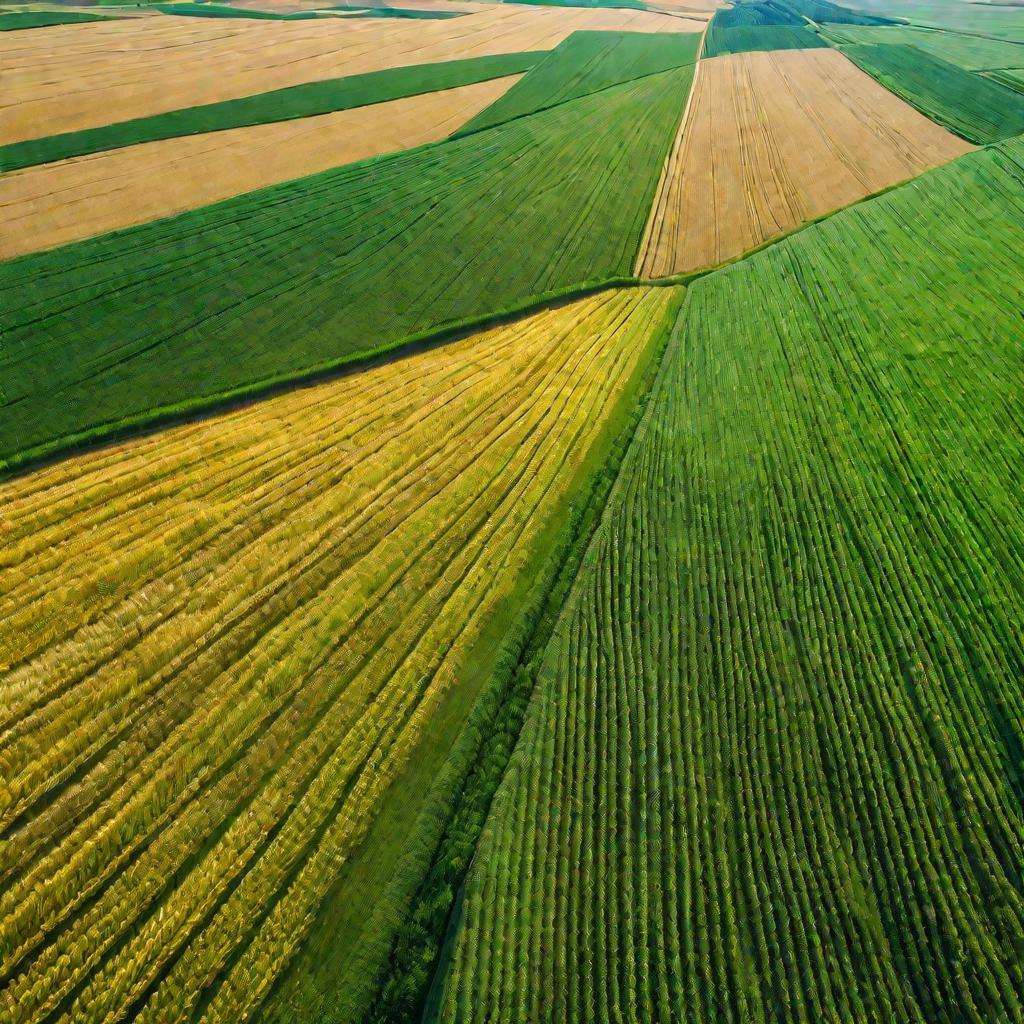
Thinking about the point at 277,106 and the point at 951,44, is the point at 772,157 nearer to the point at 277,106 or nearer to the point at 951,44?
the point at 277,106

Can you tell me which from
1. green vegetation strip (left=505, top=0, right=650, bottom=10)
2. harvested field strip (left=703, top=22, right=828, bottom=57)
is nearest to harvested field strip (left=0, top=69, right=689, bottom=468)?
harvested field strip (left=703, top=22, right=828, bottom=57)

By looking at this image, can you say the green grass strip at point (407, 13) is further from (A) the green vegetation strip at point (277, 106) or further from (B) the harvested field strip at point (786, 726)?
(B) the harvested field strip at point (786, 726)

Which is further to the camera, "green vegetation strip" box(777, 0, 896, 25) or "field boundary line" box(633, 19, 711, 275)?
"green vegetation strip" box(777, 0, 896, 25)

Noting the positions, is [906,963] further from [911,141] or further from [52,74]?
[52,74]

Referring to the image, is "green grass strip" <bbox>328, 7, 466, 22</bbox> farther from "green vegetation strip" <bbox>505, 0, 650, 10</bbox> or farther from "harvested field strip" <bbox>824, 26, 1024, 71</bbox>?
"harvested field strip" <bbox>824, 26, 1024, 71</bbox>

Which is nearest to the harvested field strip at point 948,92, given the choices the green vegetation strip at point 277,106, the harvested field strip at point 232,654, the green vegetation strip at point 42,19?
the green vegetation strip at point 277,106
